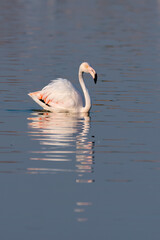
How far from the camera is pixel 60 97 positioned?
16031mm

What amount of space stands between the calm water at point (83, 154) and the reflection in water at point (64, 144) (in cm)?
2

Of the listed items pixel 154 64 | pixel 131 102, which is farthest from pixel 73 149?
pixel 154 64

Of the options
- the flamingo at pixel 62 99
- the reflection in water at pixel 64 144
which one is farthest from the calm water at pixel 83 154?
the flamingo at pixel 62 99

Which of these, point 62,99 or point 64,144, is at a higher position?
point 62,99

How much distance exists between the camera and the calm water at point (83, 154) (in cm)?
828

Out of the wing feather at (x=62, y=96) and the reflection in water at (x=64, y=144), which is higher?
the wing feather at (x=62, y=96)

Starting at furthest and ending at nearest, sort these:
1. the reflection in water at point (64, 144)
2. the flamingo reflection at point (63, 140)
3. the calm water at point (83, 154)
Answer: the flamingo reflection at point (63, 140)
the reflection in water at point (64, 144)
the calm water at point (83, 154)

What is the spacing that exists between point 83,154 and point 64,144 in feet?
2.84

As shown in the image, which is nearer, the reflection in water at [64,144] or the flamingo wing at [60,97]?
the reflection in water at [64,144]

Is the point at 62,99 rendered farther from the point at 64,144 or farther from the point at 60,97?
the point at 64,144

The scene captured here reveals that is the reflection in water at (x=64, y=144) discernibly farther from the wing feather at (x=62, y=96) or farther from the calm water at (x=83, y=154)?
the wing feather at (x=62, y=96)

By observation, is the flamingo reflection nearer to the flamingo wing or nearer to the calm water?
the calm water

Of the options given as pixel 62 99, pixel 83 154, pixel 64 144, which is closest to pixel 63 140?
pixel 64 144

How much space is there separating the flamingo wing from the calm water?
0.29m
